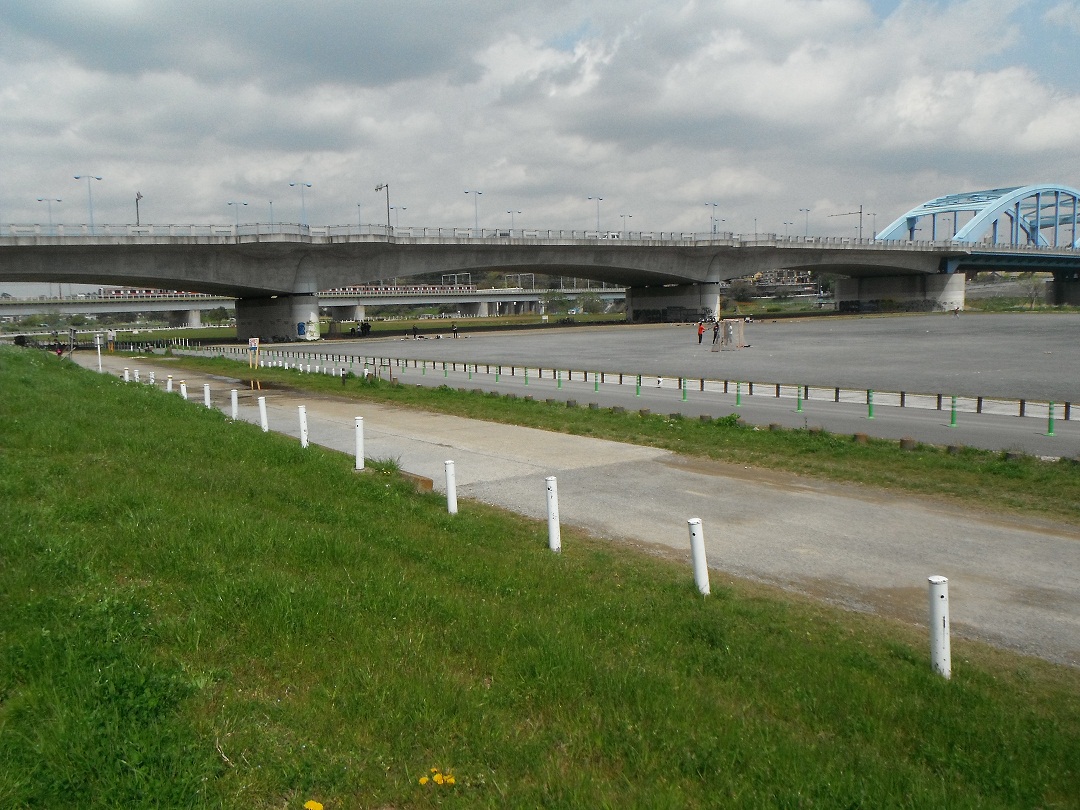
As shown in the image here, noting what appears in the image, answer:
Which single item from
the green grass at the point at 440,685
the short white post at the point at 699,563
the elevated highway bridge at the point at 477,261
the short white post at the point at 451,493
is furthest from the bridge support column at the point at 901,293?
the green grass at the point at 440,685

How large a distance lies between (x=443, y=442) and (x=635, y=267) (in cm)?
7849

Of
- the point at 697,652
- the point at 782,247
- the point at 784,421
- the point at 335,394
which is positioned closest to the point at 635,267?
the point at 782,247

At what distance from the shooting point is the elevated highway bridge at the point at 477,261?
68.4 m

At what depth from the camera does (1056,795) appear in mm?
5059

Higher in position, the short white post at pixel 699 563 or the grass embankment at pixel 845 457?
the short white post at pixel 699 563

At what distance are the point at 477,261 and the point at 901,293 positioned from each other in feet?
236

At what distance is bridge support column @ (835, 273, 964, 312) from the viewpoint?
405ft

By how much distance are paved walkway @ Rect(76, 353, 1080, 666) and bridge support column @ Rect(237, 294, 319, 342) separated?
64728 mm

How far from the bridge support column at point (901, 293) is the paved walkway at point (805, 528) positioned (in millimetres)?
118782

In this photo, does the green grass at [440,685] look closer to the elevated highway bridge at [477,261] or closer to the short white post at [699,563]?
the short white post at [699,563]

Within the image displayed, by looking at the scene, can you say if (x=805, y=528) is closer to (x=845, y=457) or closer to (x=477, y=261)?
(x=845, y=457)

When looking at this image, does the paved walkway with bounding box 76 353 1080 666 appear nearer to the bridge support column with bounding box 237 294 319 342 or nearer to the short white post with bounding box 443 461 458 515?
the short white post with bounding box 443 461 458 515

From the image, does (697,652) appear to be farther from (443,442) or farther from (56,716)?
(443,442)

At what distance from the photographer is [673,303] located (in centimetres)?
10812
